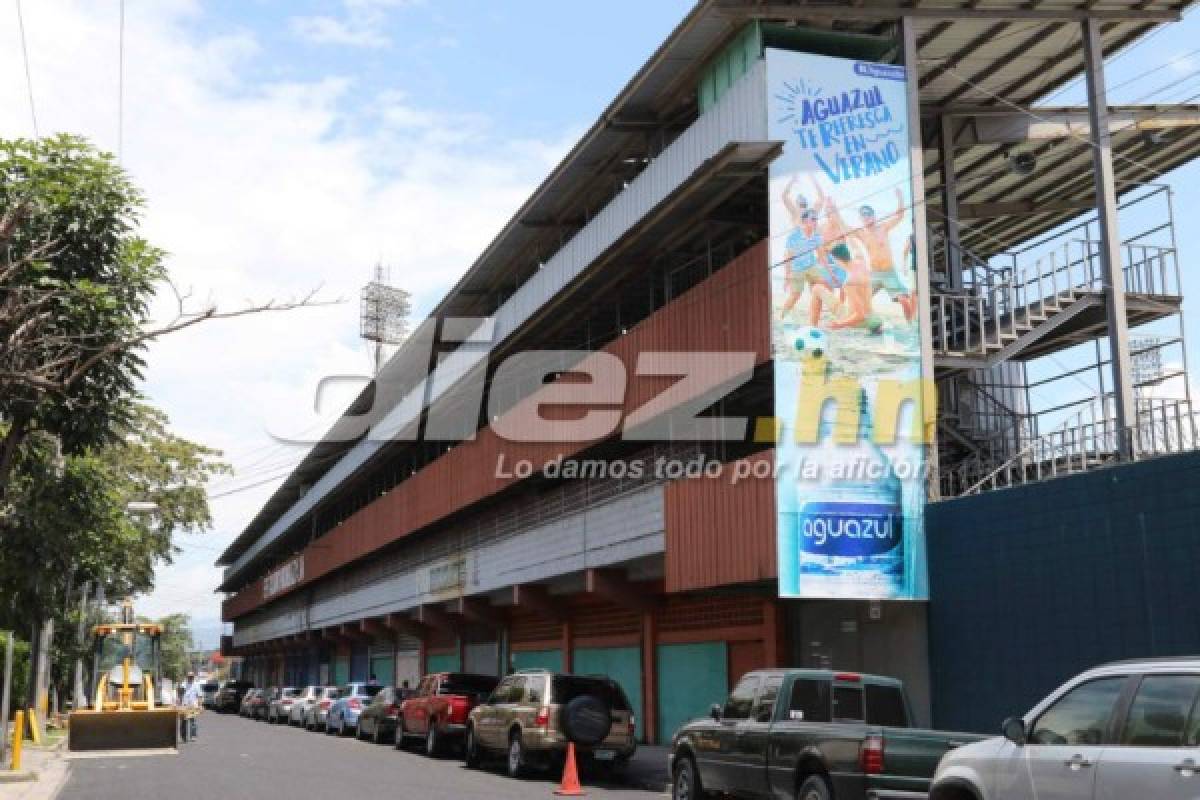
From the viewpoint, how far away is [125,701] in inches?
1093

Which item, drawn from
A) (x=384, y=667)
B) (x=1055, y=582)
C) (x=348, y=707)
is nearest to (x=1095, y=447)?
(x=1055, y=582)

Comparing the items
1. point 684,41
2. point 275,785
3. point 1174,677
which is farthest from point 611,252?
point 1174,677

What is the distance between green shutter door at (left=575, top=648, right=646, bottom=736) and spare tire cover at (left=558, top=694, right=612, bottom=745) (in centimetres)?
731

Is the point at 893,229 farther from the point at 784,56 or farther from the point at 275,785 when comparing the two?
the point at 275,785

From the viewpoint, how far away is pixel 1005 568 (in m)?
17.7

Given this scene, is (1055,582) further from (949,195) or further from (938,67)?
(938,67)

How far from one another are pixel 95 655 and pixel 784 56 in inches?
823

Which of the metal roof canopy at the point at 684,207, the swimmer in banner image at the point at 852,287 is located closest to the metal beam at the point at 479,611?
the metal roof canopy at the point at 684,207

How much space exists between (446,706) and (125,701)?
291 inches

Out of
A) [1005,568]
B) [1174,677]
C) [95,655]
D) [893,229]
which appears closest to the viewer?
[1174,677]

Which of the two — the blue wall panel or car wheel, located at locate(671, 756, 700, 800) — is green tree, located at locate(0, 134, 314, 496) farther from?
the blue wall panel

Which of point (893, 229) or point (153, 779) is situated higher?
point (893, 229)

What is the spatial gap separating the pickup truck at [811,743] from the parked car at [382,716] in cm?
1764

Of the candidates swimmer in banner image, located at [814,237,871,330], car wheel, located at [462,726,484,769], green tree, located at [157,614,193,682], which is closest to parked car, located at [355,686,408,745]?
car wheel, located at [462,726,484,769]
